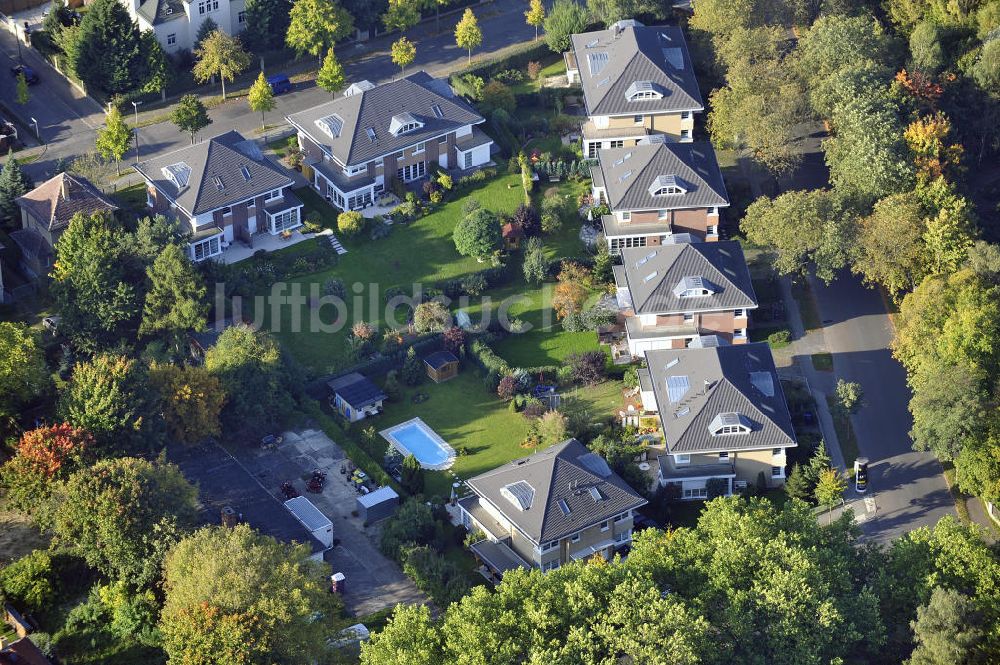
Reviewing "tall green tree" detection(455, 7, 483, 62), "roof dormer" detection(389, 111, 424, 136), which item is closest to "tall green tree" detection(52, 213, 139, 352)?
"roof dormer" detection(389, 111, 424, 136)

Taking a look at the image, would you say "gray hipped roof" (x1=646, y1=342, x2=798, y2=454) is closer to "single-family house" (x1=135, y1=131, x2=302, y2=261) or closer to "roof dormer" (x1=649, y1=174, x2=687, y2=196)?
"roof dormer" (x1=649, y1=174, x2=687, y2=196)

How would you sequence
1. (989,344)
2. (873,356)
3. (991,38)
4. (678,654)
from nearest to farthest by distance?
(678,654) → (989,344) → (873,356) → (991,38)

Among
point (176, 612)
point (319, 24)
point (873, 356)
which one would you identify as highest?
point (319, 24)

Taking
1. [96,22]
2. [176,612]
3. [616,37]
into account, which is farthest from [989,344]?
[96,22]

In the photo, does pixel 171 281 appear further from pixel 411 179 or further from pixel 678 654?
pixel 678 654

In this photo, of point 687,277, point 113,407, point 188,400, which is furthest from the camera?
point 687,277

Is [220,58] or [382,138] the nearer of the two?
[382,138]

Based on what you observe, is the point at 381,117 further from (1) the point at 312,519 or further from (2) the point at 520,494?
(2) the point at 520,494

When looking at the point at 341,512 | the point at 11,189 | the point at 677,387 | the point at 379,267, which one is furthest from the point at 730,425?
the point at 11,189
